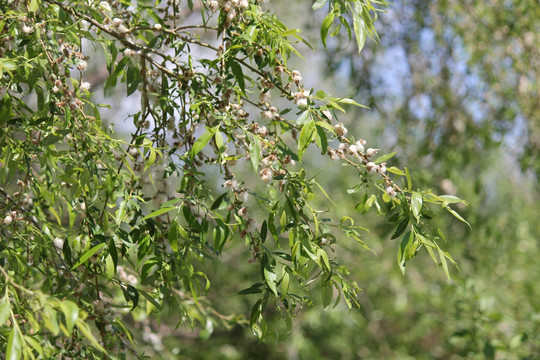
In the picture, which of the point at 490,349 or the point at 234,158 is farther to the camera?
the point at 490,349

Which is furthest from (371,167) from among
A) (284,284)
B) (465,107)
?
(465,107)

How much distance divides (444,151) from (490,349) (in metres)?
1.52

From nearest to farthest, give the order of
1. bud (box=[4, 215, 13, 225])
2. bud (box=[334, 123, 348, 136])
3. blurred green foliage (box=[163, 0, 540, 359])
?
1. bud (box=[334, 123, 348, 136])
2. bud (box=[4, 215, 13, 225])
3. blurred green foliage (box=[163, 0, 540, 359])

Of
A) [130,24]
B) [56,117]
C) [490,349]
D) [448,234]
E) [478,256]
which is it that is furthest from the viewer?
[478,256]

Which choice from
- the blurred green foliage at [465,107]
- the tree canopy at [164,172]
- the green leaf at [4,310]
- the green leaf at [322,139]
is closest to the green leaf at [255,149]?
the tree canopy at [164,172]

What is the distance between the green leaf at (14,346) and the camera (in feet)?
3.04

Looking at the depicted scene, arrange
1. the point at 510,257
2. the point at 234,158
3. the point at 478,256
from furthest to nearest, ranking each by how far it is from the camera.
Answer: the point at 510,257 < the point at 478,256 < the point at 234,158

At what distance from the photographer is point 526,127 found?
3.90m

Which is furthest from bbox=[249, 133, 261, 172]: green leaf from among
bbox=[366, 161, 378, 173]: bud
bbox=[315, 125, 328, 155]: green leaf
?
bbox=[366, 161, 378, 173]: bud

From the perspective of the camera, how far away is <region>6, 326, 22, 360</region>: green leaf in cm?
93

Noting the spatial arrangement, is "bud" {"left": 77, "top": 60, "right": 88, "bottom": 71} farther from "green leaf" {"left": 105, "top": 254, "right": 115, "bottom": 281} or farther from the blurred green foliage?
the blurred green foliage

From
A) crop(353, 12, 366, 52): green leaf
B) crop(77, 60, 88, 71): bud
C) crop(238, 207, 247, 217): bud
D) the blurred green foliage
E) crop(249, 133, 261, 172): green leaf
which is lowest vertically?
the blurred green foliage

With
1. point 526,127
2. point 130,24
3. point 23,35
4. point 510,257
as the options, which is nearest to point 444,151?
point 526,127

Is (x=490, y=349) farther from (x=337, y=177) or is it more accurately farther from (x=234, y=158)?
(x=337, y=177)
